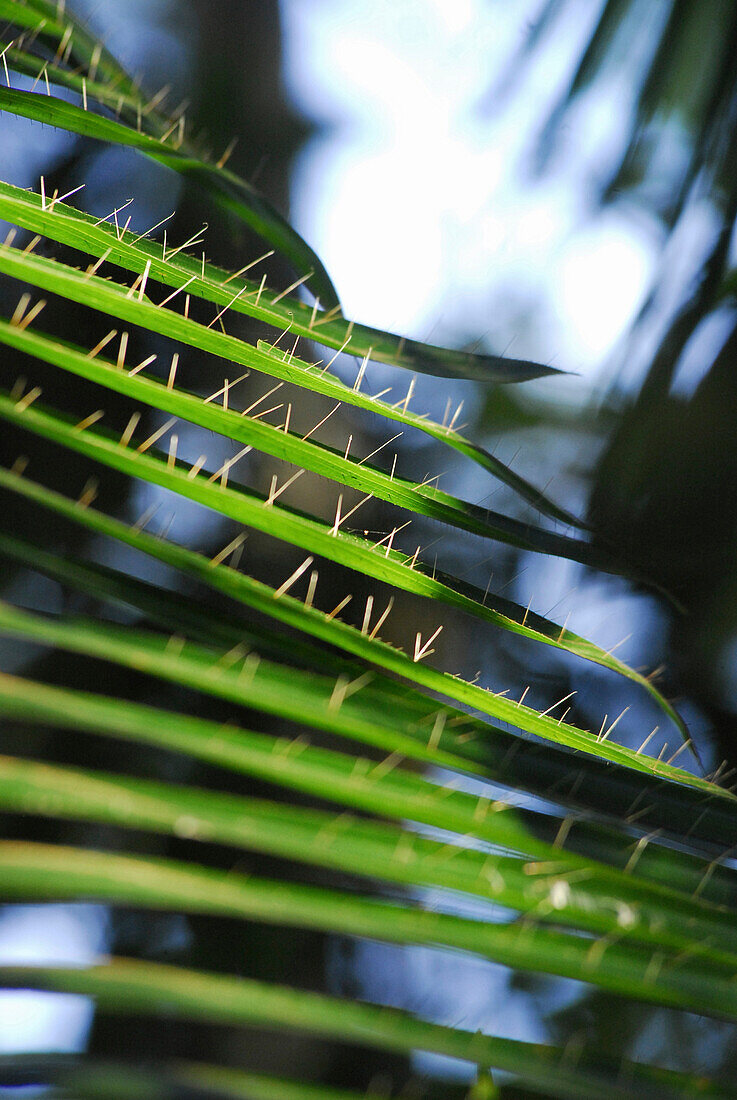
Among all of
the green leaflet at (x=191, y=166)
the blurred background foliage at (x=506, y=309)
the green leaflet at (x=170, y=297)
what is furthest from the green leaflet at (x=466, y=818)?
the blurred background foliage at (x=506, y=309)

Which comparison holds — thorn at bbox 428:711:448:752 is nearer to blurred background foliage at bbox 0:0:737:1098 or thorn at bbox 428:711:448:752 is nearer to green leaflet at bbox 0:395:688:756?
green leaflet at bbox 0:395:688:756

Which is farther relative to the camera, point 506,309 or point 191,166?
point 506,309

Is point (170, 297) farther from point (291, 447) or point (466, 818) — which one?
point (466, 818)

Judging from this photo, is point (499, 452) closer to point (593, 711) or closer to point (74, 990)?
point (593, 711)

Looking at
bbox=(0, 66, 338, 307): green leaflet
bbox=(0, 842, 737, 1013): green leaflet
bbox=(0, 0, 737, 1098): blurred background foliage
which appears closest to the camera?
bbox=(0, 842, 737, 1013): green leaflet

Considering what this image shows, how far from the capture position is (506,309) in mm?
643

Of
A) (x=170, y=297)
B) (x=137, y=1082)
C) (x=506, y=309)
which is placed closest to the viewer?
(x=137, y=1082)

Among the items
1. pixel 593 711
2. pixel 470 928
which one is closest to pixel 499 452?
pixel 593 711

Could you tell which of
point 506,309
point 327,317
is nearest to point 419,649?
point 327,317

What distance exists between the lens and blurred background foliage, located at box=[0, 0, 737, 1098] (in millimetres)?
560

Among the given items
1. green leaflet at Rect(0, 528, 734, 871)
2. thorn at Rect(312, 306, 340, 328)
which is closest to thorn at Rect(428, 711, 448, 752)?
green leaflet at Rect(0, 528, 734, 871)

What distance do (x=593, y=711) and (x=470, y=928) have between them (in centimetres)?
45

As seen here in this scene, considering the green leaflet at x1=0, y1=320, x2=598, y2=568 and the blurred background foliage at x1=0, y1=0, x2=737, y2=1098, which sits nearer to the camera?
the green leaflet at x1=0, y1=320, x2=598, y2=568

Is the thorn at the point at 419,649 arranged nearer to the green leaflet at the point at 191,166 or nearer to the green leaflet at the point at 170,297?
the green leaflet at the point at 170,297
